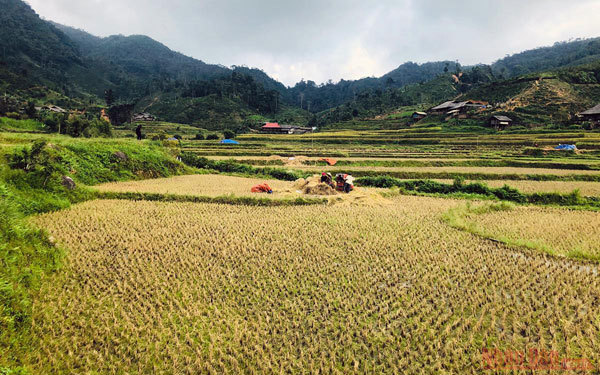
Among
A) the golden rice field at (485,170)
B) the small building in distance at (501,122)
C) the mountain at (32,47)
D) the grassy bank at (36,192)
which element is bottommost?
the golden rice field at (485,170)

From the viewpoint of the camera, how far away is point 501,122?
135ft

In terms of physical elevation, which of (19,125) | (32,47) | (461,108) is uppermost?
(32,47)

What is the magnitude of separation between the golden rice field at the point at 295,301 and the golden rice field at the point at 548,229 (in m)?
0.63

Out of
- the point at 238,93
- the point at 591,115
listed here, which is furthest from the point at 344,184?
the point at 238,93

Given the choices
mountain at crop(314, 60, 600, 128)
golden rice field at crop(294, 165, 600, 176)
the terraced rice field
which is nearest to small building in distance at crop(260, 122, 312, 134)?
mountain at crop(314, 60, 600, 128)

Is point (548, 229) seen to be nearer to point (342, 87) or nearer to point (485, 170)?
point (485, 170)

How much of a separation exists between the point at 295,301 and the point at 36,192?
9187 mm

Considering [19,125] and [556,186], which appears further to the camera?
[19,125]

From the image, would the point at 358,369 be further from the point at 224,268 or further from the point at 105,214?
the point at 105,214

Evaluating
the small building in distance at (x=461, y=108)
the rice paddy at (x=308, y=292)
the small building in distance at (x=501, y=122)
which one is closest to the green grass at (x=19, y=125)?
the rice paddy at (x=308, y=292)

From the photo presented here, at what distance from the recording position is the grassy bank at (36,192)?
3.81m

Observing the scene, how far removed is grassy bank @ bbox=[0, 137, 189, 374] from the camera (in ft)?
12.5

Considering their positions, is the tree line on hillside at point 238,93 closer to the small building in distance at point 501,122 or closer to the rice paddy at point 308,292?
the small building in distance at point 501,122

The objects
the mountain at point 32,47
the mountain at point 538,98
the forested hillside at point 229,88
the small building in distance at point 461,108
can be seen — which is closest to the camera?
the mountain at point 538,98
